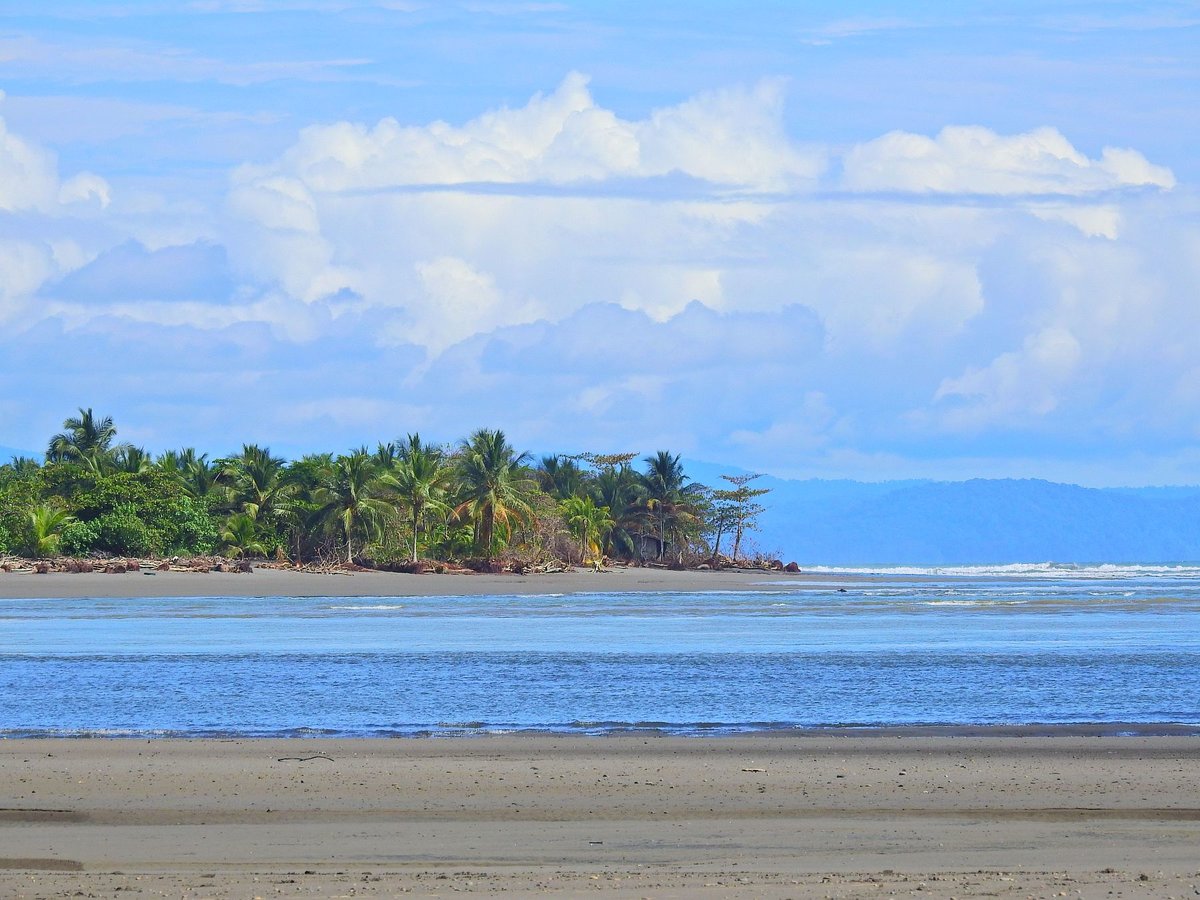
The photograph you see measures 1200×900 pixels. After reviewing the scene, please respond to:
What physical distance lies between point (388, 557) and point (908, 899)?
6814cm

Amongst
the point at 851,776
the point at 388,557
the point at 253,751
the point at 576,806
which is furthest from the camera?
the point at 388,557

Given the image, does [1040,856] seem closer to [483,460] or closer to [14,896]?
[14,896]

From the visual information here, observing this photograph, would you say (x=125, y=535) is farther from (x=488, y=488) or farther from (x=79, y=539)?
(x=488, y=488)

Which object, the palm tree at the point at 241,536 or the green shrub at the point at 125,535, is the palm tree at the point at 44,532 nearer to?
the green shrub at the point at 125,535

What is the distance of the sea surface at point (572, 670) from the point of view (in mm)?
17750

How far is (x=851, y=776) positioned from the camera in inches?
511

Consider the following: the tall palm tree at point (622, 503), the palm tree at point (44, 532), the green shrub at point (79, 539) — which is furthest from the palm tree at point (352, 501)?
the tall palm tree at point (622, 503)

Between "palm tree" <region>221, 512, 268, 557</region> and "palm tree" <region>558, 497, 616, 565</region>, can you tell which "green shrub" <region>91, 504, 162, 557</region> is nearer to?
"palm tree" <region>221, 512, 268, 557</region>

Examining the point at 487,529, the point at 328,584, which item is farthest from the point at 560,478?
the point at 328,584

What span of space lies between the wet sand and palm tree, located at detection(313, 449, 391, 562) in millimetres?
3266

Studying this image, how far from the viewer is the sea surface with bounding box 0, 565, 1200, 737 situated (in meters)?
17.8

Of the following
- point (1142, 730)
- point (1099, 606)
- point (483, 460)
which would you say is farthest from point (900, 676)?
point (483, 460)

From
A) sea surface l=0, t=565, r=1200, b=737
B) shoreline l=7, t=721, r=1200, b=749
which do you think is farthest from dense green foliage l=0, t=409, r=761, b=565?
shoreline l=7, t=721, r=1200, b=749

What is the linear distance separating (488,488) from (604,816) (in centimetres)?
6529
